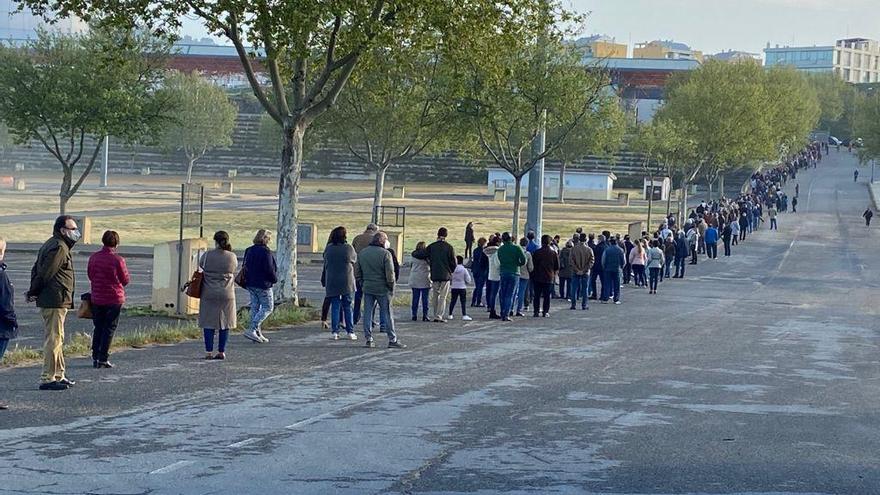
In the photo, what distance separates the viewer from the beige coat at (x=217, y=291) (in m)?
15.8

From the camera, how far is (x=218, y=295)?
15922mm

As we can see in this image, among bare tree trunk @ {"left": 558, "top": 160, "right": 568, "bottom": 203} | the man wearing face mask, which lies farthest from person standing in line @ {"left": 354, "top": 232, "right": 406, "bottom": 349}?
bare tree trunk @ {"left": 558, "top": 160, "right": 568, "bottom": 203}

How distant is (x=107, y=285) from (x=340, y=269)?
4.54m

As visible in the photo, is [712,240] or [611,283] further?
[712,240]

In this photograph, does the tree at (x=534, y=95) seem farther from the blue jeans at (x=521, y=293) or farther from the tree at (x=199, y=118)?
the tree at (x=199, y=118)

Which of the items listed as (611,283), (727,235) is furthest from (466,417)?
(727,235)

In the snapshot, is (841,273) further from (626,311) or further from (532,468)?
(532,468)

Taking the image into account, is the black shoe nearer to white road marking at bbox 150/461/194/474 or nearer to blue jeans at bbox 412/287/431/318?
white road marking at bbox 150/461/194/474

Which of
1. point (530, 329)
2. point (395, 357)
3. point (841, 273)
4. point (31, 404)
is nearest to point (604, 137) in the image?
point (841, 273)

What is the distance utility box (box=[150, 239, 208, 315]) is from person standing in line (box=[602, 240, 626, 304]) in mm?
10083

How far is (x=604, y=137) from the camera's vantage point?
40.8 m

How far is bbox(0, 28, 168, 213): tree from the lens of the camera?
38.0 meters

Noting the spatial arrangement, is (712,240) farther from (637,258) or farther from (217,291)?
(217,291)

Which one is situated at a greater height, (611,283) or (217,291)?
(217,291)
